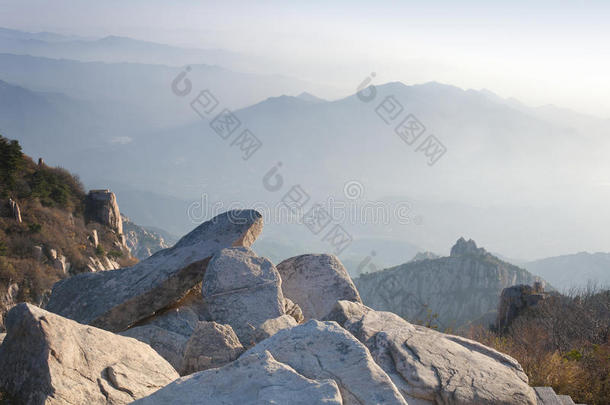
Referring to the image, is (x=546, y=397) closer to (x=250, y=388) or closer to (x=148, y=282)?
(x=250, y=388)

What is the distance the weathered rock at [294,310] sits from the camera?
10586 mm

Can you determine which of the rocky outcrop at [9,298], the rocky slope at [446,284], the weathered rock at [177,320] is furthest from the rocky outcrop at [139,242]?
the weathered rock at [177,320]

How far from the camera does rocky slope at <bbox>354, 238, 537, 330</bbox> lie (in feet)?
386

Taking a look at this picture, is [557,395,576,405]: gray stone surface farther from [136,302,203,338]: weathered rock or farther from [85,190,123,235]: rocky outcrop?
[85,190,123,235]: rocky outcrop

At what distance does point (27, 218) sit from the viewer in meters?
35.8

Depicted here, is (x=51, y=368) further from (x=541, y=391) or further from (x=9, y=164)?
(x=9, y=164)

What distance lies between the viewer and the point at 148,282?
10.7 m

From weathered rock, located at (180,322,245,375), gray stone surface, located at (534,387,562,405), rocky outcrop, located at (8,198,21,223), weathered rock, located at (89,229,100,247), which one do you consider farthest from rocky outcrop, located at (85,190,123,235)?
gray stone surface, located at (534,387,562,405)

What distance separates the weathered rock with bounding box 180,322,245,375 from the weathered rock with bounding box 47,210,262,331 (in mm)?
3455

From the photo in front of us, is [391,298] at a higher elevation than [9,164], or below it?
below

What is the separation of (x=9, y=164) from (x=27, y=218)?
4.66 metres

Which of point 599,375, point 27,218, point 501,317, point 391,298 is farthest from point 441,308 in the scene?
point 599,375

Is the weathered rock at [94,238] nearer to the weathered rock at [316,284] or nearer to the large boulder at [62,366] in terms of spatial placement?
the weathered rock at [316,284]

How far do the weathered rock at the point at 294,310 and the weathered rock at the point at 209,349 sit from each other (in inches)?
118
